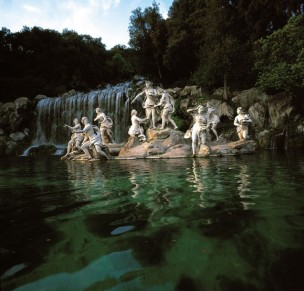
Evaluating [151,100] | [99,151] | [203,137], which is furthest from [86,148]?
[151,100]

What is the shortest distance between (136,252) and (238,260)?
83 centimetres

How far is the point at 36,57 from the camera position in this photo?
44.1m

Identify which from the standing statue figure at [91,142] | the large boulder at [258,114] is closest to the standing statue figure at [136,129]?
the standing statue figure at [91,142]

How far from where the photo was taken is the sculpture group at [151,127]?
581 inches

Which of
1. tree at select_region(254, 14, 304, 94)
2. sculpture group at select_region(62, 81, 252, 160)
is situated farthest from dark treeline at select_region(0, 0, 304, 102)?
sculpture group at select_region(62, 81, 252, 160)

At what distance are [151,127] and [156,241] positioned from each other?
1621 cm

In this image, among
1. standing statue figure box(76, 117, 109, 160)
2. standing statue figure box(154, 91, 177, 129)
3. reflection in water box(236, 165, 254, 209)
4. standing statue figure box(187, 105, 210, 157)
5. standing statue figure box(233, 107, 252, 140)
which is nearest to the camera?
reflection in water box(236, 165, 254, 209)

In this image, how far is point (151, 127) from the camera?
18.9m

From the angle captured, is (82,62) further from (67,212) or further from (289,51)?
(67,212)

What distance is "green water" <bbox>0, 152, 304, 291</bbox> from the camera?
2115 millimetres

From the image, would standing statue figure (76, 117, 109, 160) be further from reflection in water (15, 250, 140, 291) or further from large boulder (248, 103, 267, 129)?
large boulder (248, 103, 267, 129)

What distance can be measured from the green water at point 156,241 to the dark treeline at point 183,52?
18680mm

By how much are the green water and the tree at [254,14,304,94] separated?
1839 cm

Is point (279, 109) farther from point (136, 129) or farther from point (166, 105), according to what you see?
point (136, 129)
